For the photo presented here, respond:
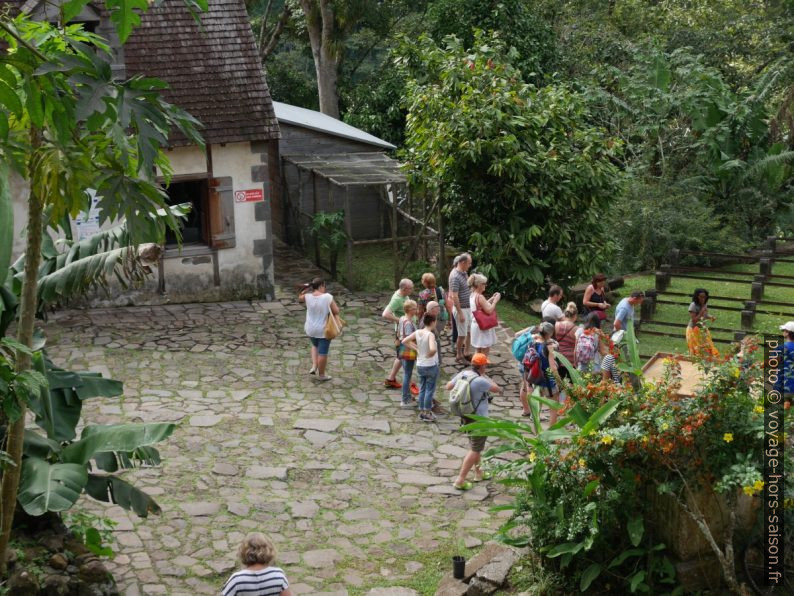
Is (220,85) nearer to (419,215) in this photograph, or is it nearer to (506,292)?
(419,215)

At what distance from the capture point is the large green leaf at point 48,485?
308 inches

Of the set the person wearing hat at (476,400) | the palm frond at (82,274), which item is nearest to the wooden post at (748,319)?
the person wearing hat at (476,400)

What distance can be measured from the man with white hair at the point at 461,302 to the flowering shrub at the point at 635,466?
6180mm

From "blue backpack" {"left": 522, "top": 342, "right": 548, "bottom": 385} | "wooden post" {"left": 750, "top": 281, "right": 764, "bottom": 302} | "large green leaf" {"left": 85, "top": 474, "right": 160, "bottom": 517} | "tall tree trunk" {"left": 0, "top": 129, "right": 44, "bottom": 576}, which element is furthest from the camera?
"wooden post" {"left": 750, "top": 281, "right": 764, "bottom": 302}

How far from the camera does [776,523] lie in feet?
26.9

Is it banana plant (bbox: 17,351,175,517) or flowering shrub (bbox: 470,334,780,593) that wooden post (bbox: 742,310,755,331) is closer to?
flowering shrub (bbox: 470,334,780,593)

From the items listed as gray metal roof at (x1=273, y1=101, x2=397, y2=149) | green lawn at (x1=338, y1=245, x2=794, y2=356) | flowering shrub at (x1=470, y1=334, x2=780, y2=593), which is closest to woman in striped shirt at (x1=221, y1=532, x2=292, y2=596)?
flowering shrub at (x1=470, y1=334, x2=780, y2=593)

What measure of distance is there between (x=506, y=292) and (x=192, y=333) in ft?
18.3

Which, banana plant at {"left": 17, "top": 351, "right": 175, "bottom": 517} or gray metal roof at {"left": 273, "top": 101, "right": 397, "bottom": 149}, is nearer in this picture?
banana plant at {"left": 17, "top": 351, "right": 175, "bottom": 517}

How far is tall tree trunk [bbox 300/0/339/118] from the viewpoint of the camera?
24922mm

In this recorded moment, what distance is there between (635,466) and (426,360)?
4.60m

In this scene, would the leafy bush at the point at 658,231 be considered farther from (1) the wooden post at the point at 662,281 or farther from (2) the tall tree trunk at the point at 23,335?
(2) the tall tree trunk at the point at 23,335

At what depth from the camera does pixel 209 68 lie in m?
17.3

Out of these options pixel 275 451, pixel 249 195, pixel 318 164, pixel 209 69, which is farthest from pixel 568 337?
pixel 318 164
